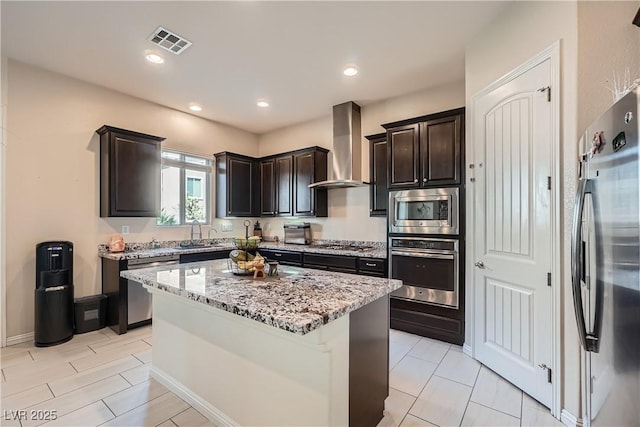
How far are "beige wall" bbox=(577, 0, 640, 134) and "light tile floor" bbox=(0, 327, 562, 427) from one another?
1.93 meters

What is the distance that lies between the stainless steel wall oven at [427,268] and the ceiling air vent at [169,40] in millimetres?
2957

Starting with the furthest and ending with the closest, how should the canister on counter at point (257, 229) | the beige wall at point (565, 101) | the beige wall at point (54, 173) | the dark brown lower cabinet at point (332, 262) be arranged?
1. the canister on counter at point (257, 229)
2. the dark brown lower cabinet at point (332, 262)
3. the beige wall at point (54, 173)
4. the beige wall at point (565, 101)

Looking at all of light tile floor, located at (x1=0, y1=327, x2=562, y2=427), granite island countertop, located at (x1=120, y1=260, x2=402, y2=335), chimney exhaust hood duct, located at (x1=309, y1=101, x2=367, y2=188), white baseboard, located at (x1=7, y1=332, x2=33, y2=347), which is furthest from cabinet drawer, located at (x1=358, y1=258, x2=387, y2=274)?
white baseboard, located at (x1=7, y1=332, x2=33, y2=347)

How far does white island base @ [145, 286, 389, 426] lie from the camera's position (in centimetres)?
136

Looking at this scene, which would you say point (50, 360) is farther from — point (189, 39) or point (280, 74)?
point (280, 74)

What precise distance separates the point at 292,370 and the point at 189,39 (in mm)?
2915

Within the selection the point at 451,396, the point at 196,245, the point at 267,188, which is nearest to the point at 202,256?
the point at 196,245

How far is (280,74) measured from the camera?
3.37m

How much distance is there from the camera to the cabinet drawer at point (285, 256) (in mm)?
4188

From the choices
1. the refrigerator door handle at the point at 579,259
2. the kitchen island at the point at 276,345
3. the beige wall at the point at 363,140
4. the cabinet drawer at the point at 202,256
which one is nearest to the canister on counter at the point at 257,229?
the beige wall at the point at 363,140

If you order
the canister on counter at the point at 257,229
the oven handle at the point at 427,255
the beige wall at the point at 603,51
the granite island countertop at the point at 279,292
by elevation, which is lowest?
the oven handle at the point at 427,255

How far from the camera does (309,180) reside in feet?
14.8

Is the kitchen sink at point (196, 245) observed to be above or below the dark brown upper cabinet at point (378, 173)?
below

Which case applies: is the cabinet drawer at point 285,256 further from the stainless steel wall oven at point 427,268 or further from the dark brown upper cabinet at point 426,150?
the dark brown upper cabinet at point 426,150
